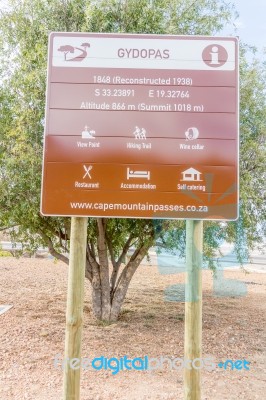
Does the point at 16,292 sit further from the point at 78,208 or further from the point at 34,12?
the point at 78,208

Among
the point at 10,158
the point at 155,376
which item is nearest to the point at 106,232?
the point at 10,158

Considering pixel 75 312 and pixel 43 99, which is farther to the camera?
pixel 43 99

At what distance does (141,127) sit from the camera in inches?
141

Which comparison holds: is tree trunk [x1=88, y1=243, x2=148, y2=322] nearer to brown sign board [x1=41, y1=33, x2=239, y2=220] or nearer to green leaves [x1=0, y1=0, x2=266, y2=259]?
green leaves [x1=0, y1=0, x2=266, y2=259]

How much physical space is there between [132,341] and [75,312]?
312 centimetres

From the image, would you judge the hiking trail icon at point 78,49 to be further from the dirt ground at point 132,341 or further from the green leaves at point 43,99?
the dirt ground at point 132,341

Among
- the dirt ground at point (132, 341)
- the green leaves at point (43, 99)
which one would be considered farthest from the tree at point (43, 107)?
the dirt ground at point (132, 341)

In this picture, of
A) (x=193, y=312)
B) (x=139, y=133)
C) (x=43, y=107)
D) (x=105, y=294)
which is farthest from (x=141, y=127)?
(x=105, y=294)

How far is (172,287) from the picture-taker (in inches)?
460

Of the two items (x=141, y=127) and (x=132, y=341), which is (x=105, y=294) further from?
(x=141, y=127)

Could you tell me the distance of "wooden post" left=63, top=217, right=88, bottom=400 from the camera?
3.56 meters

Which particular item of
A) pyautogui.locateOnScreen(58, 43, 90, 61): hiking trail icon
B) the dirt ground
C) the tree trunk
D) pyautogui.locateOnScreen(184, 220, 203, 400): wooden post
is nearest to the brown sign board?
pyautogui.locateOnScreen(58, 43, 90, 61): hiking trail icon

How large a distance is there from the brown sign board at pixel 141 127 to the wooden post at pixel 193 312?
265mm

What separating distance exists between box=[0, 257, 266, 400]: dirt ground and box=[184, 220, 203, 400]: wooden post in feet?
3.29
